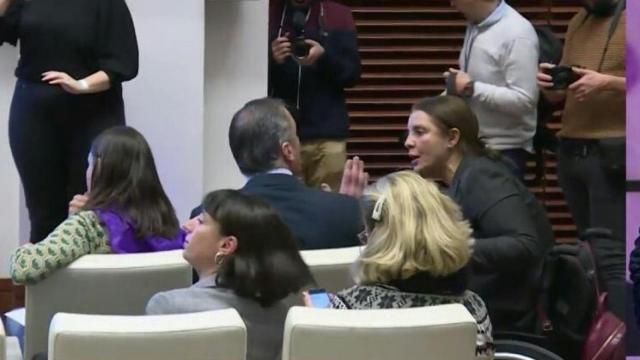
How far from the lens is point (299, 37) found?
564 centimetres

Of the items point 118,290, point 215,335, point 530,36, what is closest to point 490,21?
point 530,36

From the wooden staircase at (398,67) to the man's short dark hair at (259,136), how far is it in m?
3.36

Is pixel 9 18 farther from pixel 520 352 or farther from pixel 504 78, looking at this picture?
pixel 520 352

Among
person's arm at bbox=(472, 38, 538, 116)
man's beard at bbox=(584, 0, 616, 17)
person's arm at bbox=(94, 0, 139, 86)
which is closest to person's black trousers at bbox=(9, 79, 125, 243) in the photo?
person's arm at bbox=(94, 0, 139, 86)

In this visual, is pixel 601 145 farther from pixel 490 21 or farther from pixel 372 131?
pixel 372 131

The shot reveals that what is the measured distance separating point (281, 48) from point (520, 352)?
8.18 feet

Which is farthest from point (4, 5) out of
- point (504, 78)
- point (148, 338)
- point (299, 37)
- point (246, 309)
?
point (148, 338)

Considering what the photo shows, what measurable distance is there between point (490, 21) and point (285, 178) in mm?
1548

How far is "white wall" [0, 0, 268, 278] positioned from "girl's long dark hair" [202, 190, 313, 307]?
8.72 feet

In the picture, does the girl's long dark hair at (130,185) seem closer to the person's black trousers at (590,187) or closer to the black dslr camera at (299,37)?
the person's black trousers at (590,187)

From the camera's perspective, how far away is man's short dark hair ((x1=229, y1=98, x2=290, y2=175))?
397cm

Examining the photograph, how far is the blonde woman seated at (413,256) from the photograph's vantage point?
9.58ft

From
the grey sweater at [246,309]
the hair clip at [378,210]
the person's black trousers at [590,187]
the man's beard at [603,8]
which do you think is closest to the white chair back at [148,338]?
the grey sweater at [246,309]

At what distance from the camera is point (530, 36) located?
16.4 feet
